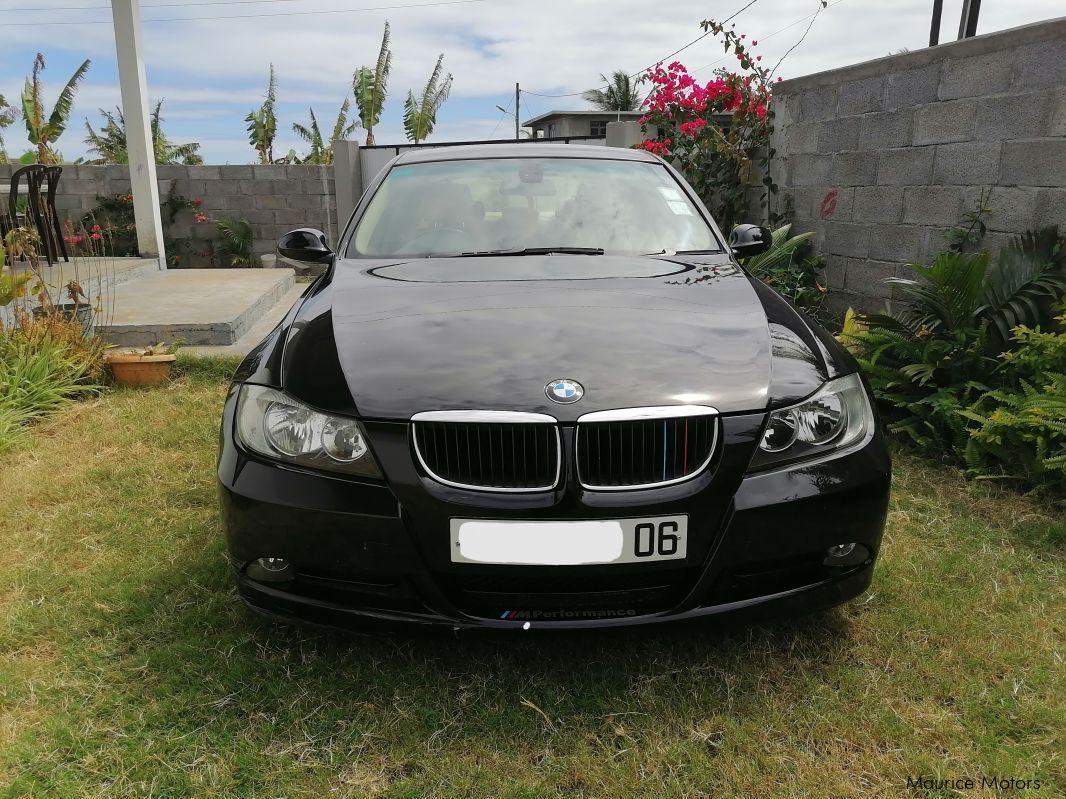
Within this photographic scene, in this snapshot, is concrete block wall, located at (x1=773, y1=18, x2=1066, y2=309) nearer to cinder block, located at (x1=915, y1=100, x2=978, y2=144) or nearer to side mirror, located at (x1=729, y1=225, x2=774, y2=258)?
cinder block, located at (x1=915, y1=100, x2=978, y2=144)

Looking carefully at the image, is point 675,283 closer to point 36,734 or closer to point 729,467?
point 729,467

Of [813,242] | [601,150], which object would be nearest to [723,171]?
[813,242]

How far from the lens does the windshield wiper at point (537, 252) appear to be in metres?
2.84

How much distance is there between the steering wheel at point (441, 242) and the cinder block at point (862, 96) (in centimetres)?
370

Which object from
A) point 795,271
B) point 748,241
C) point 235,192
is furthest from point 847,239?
point 235,192

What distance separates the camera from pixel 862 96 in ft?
18.0

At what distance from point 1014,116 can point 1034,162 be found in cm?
31

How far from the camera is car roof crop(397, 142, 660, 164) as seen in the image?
3.44m

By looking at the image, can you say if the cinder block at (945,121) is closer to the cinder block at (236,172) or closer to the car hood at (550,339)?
the car hood at (550,339)

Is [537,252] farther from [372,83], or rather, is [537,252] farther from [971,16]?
[372,83]

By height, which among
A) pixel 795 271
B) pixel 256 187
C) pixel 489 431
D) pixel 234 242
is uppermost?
pixel 256 187

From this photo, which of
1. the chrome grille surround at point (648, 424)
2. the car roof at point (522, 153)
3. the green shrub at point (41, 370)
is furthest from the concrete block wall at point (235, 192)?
the chrome grille surround at point (648, 424)

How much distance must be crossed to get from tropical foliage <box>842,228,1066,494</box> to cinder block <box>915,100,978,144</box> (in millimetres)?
877

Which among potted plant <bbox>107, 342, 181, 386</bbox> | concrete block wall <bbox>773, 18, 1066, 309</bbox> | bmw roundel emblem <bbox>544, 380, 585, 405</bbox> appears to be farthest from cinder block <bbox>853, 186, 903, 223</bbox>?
potted plant <bbox>107, 342, 181, 386</bbox>
